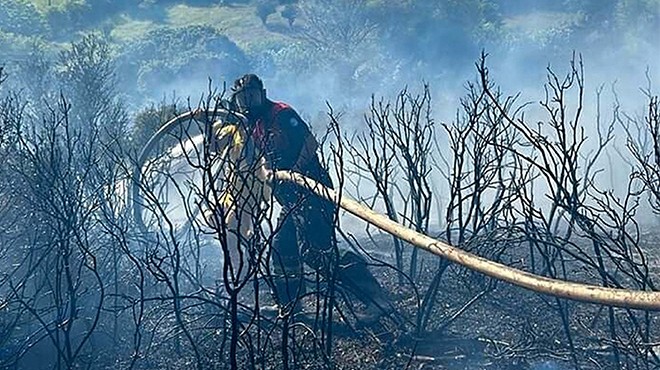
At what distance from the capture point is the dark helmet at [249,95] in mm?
5656

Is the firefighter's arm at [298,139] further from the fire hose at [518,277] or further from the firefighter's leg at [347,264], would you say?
the fire hose at [518,277]

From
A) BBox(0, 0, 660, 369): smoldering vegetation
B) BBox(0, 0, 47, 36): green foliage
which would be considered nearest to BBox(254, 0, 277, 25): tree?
BBox(0, 0, 660, 369): smoldering vegetation

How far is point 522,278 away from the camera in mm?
3172

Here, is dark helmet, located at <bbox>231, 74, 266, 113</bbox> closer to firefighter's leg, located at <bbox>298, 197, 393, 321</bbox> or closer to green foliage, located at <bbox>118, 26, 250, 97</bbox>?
firefighter's leg, located at <bbox>298, 197, 393, 321</bbox>

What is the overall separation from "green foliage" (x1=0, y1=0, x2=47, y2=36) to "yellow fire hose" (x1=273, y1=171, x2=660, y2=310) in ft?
133

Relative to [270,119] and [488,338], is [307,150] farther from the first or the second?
[488,338]

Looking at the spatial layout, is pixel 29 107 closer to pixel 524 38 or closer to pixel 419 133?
pixel 419 133

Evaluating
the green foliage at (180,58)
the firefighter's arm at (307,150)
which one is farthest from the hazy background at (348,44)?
the firefighter's arm at (307,150)

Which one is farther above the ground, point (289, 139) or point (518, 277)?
point (289, 139)

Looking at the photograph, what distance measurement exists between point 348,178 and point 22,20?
37.8 m

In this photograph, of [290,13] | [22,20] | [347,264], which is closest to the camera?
[347,264]

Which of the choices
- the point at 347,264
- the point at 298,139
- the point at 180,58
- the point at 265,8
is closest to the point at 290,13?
the point at 265,8

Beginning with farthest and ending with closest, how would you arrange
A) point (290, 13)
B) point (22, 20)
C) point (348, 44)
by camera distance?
point (290, 13), point (22, 20), point (348, 44)

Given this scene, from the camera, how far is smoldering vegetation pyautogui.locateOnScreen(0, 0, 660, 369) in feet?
14.0
